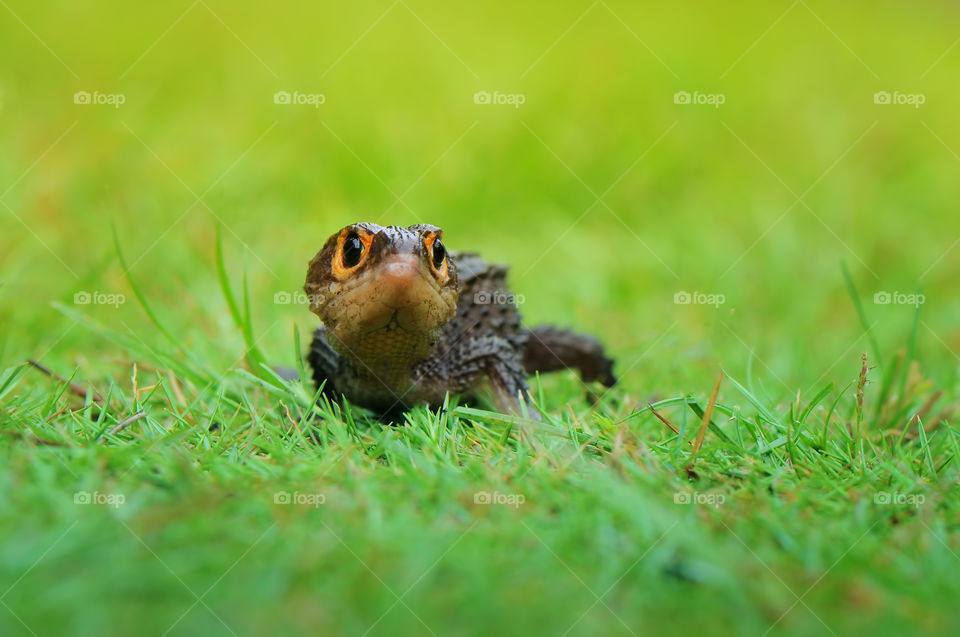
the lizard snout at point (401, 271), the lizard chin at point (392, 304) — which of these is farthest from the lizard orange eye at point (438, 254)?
the lizard snout at point (401, 271)

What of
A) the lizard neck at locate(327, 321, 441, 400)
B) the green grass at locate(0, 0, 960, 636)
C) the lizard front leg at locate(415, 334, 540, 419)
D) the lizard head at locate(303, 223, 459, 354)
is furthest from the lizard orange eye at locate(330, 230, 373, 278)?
the lizard front leg at locate(415, 334, 540, 419)

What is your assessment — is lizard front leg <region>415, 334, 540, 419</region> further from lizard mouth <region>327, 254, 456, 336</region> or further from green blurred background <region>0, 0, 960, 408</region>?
green blurred background <region>0, 0, 960, 408</region>

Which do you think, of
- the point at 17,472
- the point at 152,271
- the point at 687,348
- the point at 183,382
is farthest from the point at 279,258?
the point at 17,472

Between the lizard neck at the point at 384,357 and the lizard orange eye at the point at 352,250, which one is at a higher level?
the lizard orange eye at the point at 352,250

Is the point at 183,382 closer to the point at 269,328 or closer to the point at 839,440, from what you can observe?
the point at 269,328

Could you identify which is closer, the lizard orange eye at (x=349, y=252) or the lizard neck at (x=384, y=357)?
the lizard orange eye at (x=349, y=252)

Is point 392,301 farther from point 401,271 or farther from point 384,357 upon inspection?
point 384,357

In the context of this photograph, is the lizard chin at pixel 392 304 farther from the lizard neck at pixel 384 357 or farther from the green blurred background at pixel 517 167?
the green blurred background at pixel 517 167
